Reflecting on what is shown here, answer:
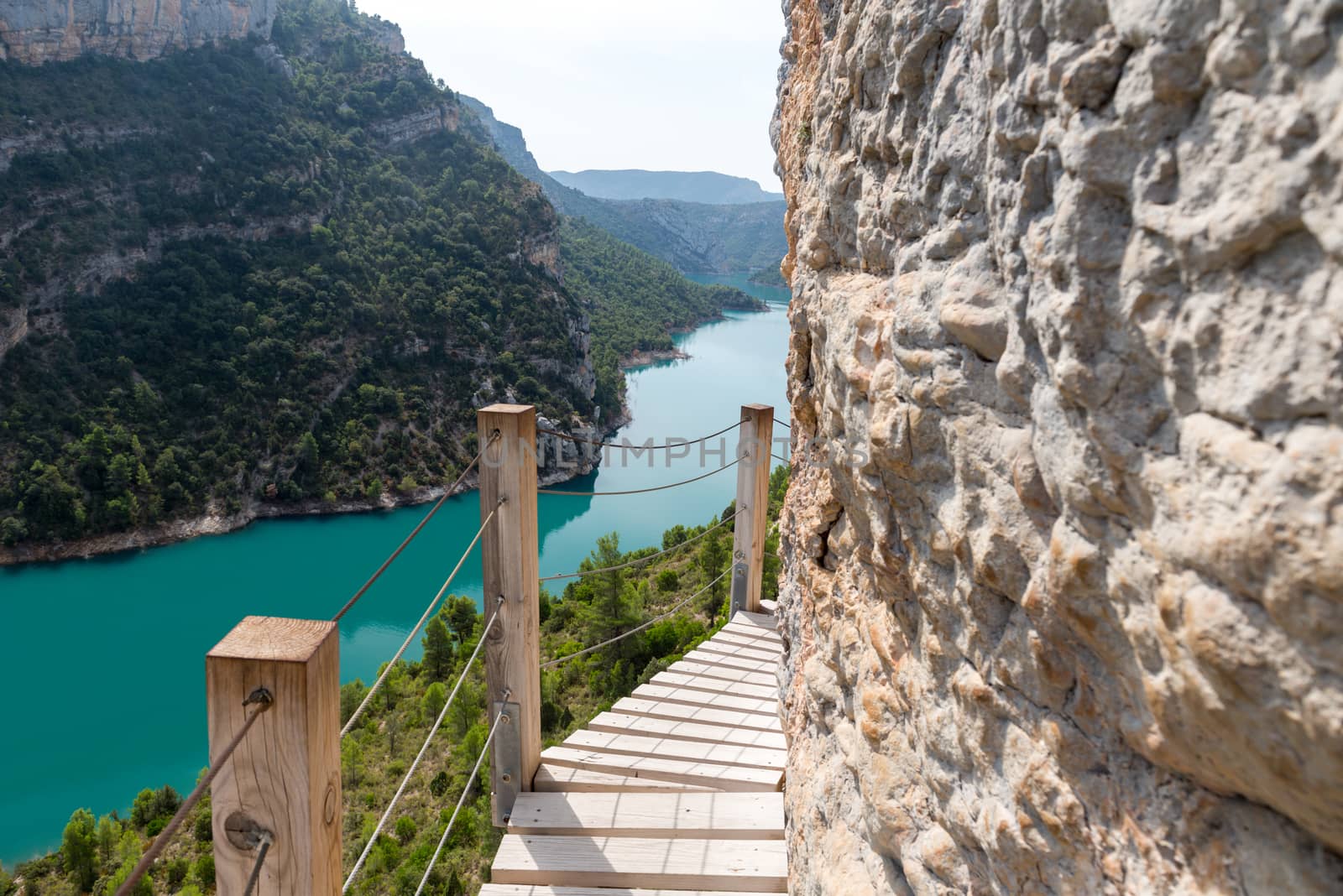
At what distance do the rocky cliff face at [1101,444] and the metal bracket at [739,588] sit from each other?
7.89 ft

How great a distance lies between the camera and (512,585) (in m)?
2.14

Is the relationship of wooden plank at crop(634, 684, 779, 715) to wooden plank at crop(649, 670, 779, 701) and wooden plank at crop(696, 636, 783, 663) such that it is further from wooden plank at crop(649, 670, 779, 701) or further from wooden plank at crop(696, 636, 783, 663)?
wooden plank at crop(696, 636, 783, 663)

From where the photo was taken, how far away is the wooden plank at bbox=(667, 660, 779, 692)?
305 centimetres

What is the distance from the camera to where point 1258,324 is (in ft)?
1.74

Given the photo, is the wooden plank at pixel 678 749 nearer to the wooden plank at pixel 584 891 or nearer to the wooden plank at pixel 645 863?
the wooden plank at pixel 645 863

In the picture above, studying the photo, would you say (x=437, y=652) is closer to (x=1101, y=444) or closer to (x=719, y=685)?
(x=719, y=685)

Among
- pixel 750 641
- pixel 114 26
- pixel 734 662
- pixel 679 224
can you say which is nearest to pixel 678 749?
pixel 734 662

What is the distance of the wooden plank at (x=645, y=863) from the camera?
1964 millimetres

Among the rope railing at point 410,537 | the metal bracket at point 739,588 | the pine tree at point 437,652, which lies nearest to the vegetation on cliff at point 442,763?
the pine tree at point 437,652

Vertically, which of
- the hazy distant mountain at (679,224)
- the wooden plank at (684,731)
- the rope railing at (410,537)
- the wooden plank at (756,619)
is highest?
the hazy distant mountain at (679,224)

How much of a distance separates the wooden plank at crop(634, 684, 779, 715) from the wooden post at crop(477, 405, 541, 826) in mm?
650

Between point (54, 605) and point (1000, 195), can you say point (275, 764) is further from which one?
point (54, 605)

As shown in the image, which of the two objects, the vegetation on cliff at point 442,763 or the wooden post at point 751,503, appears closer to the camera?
the wooden post at point 751,503

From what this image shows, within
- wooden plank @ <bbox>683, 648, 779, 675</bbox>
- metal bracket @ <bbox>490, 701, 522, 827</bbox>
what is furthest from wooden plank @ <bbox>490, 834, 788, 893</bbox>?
wooden plank @ <bbox>683, 648, 779, 675</bbox>
